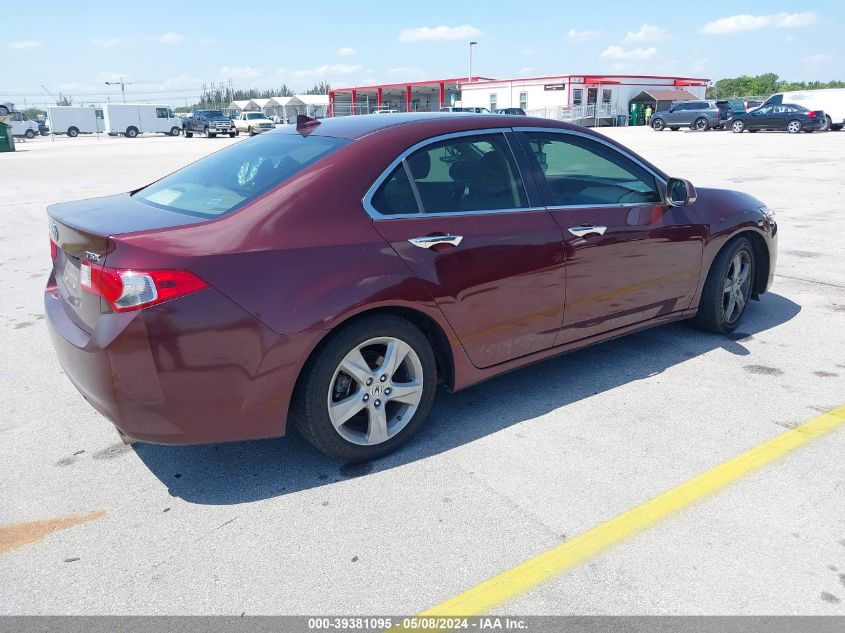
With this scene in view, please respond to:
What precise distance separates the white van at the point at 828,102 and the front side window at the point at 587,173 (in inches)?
1410

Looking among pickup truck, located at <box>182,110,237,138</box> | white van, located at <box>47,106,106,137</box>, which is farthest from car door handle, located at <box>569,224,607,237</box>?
white van, located at <box>47,106,106,137</box>

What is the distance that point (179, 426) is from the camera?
115 inches

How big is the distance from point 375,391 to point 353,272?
2.02 ft

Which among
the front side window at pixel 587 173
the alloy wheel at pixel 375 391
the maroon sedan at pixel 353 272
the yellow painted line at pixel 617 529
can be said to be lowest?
the yellow painted line at pixel 617 529

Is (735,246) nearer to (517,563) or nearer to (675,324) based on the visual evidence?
(675,324)

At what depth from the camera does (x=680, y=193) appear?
4.49m

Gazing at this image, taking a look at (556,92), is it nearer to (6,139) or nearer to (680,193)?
(6,139)

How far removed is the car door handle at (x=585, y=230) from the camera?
13.0 ft

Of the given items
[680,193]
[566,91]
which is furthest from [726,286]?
[566,91]

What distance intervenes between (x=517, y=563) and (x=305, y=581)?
816 mm

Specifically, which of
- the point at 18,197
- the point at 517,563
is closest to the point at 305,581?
the point at 517,563

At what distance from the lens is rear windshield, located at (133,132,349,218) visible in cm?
329

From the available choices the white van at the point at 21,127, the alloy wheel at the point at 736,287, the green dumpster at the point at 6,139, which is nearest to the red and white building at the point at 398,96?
the white van at the point at 21,127

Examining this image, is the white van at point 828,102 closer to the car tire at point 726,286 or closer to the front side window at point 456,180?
the car tire at point 726,286
